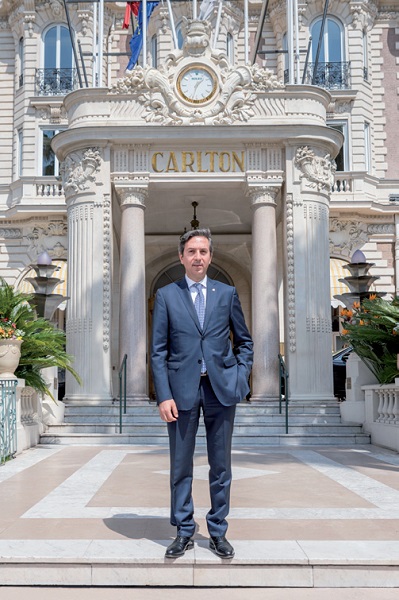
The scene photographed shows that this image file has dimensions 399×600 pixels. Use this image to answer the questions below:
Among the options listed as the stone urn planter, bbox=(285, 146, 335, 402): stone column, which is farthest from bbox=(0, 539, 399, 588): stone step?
bbox=(285, 146, 335, 402): stone column

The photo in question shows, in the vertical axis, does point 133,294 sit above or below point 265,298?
above

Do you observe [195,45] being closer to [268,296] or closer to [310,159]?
[310,159]

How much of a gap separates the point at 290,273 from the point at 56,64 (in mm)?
17450

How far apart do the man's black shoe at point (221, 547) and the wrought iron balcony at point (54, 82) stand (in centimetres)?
2759

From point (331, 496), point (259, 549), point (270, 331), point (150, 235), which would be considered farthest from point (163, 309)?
point (150, 235)

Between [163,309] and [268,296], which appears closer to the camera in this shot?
[163,309]

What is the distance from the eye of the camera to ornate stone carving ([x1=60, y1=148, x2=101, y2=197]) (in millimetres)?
17875

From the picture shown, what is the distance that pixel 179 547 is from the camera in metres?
4.68

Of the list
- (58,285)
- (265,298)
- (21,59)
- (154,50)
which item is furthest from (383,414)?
(21,59)

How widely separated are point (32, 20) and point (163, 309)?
28489 mm

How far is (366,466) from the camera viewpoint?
33.4 feet

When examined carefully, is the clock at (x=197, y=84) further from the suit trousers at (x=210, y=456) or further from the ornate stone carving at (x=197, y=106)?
the suit trousers at (x=210, y=456)

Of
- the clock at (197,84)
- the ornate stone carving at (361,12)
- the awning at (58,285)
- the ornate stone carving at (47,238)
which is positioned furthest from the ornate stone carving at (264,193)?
the ornate stone carving at (361,12)

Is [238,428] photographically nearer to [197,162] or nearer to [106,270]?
[106,270]
